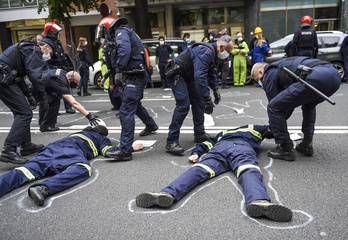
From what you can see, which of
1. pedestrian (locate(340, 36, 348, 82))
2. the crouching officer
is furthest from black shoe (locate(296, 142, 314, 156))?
pedestrian (locate(340, 36, 348, 82))

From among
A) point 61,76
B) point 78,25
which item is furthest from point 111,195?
point 78,25

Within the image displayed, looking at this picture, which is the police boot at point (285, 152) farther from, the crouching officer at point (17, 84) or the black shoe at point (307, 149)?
the crouching officer at point (17, 84)

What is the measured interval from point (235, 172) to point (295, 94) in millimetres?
1188

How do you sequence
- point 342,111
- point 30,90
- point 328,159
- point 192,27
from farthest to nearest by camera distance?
point 192,27
point 342,111
point 30,90
point 328,159

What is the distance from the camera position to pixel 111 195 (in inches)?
135

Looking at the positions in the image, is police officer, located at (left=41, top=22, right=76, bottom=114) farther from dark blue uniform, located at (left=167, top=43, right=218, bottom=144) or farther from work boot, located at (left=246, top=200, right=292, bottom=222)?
work boot, located at (left=246, top=200, right=292, bottom=222)

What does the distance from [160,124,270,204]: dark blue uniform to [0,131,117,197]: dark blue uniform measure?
1.13m

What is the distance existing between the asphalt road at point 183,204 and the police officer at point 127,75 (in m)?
0.29

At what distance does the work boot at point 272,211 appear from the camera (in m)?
2.70

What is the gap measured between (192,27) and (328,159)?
16.4 meters

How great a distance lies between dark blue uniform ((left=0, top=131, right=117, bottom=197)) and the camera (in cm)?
349

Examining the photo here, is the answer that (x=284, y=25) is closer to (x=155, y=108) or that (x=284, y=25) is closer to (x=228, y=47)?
(x=155, y=108)

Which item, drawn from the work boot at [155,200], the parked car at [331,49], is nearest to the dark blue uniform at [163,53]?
the parked car at [331,49]

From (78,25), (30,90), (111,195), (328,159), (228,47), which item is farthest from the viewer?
(78,25)
